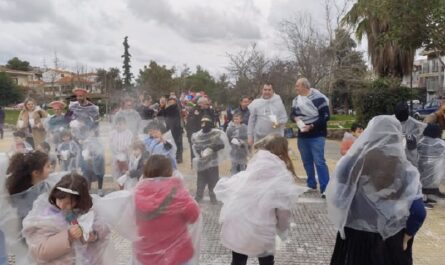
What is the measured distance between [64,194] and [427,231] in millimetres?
3989

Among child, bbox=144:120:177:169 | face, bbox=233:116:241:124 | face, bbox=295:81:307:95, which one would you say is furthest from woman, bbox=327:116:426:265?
face, bbox=233:116:241:124

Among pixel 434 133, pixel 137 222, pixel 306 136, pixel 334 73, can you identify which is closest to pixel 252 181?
pixel 137 222

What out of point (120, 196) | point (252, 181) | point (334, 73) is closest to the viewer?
point (120, 196)

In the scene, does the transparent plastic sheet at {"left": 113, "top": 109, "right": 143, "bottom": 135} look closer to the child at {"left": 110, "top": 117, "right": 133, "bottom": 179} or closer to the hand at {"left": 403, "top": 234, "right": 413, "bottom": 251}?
the child at {"left": 110, "top": 117, "right": 133, "bottom": 179}

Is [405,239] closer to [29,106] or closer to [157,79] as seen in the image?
[29,106]

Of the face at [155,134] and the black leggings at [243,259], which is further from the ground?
the face at [155,134]

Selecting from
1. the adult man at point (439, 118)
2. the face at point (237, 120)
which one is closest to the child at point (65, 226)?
the face at point (237, 120)

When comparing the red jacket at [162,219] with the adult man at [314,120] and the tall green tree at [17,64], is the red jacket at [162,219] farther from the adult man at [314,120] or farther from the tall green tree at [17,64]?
the tall green tree at [17,64]

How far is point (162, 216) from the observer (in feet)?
8.76

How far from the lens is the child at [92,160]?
6348mm

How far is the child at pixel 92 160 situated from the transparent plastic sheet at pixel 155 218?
3.83 metres

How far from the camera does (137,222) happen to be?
2676 millimetres

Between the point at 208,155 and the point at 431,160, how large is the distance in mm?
3048

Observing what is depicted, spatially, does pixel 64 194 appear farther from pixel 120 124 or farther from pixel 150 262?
pixel 120 124
